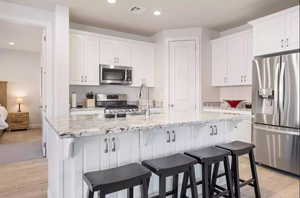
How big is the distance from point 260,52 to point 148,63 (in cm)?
239

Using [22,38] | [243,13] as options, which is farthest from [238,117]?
[22,38]

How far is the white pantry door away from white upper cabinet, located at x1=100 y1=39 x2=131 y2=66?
3.22ft

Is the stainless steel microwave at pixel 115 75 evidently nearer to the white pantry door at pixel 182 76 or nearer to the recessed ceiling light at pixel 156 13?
the white pantry door at pixel 182 76

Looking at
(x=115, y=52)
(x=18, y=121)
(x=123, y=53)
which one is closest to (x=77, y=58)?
(x=115, y=52)

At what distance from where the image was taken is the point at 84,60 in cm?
394

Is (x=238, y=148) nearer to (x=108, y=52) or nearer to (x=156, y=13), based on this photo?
(x=156, y=13)

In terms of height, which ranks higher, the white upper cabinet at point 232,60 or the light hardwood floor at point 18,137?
the white upper cabinet at point 232,60

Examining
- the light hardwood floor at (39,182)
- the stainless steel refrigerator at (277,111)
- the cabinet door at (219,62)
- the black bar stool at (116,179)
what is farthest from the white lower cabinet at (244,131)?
the black bar stool at (116,179)

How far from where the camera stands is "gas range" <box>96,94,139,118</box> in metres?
3.89

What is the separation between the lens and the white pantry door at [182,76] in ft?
14.6

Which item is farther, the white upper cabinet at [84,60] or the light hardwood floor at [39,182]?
the white upper cabinet at [84,60]

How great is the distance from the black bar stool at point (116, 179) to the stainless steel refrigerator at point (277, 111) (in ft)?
7.87

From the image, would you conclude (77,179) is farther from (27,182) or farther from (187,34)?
(187,34)

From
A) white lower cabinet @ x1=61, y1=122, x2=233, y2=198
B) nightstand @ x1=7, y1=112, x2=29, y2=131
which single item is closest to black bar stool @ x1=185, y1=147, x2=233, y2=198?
white lower cabinet @ x1=61, y1=122, x2=233, y2=198
